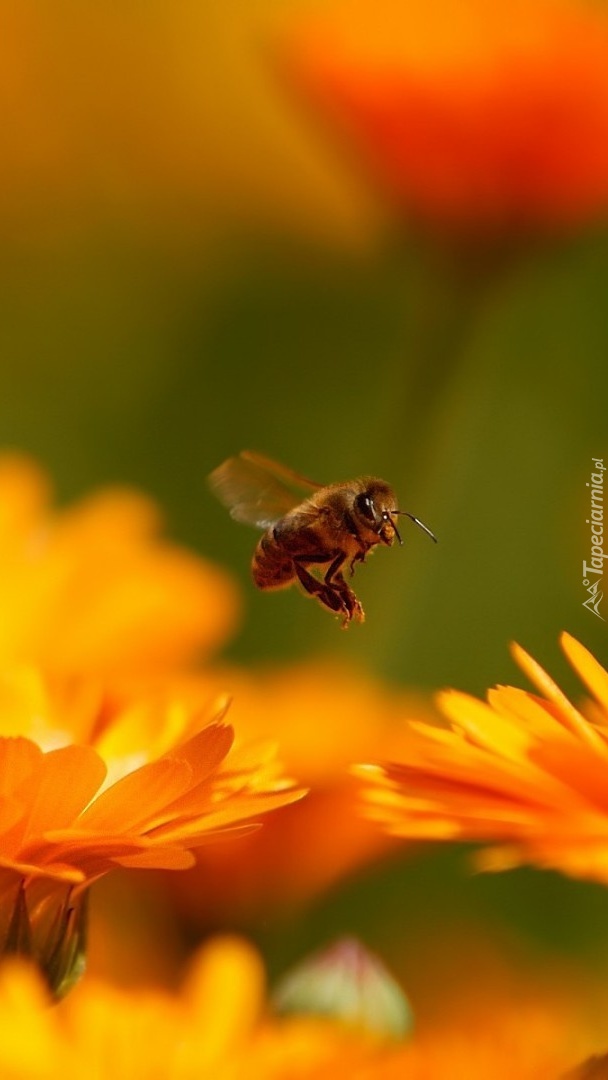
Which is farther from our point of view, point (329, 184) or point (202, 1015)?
point (329, 184)

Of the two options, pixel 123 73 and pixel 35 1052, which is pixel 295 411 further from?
pixel 35 1052

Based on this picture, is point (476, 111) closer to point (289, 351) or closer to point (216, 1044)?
point (289, 351)

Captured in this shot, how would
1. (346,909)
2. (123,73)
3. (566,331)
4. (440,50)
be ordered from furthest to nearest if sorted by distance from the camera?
(123,73) → (566,331) → (440,50) → (346,909)

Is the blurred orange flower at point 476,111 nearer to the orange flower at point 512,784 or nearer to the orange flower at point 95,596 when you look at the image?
the orange flower at point 95,596

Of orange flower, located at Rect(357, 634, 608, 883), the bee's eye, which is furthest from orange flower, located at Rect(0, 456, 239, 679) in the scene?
orange flower, located at Rect(357, 634, 608, 883)

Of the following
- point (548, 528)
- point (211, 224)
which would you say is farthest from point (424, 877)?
point (211, 224)

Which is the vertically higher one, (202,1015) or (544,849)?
(544,849)
